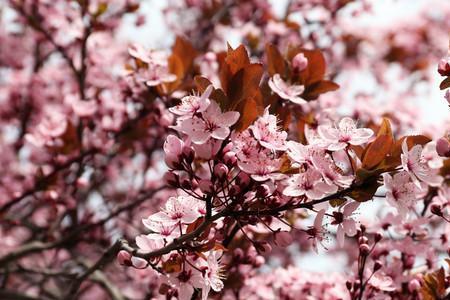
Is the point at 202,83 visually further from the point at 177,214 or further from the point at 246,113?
the point at 177,214

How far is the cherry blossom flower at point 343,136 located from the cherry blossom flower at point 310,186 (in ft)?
0.31

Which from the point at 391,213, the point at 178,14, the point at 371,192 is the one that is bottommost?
the point at 178,14

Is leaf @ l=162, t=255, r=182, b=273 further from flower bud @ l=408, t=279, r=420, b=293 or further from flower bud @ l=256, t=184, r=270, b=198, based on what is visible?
flower bud @ l=408, t=279, r=420, b=293

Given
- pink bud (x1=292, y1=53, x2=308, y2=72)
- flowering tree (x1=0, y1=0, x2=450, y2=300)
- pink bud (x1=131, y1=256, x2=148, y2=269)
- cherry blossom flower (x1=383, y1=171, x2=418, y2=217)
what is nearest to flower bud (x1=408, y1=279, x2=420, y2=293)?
flowering tree (x1=0, y1=0, x2=450, y2=300)

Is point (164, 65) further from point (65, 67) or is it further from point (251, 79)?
point (65, 67)

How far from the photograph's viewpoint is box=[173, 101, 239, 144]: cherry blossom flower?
5.10 feet

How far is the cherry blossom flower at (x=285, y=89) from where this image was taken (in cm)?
205

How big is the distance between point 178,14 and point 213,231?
3.64 metres

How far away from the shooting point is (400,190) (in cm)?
164

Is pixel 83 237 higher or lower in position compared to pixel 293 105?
lower

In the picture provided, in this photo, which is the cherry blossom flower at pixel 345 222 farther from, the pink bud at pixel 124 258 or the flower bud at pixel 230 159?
the pink bud at pixel 124 258

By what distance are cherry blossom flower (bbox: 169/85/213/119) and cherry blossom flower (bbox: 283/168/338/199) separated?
31 centimetres

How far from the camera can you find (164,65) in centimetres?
244

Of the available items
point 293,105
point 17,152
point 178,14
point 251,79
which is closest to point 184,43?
point 293,105
